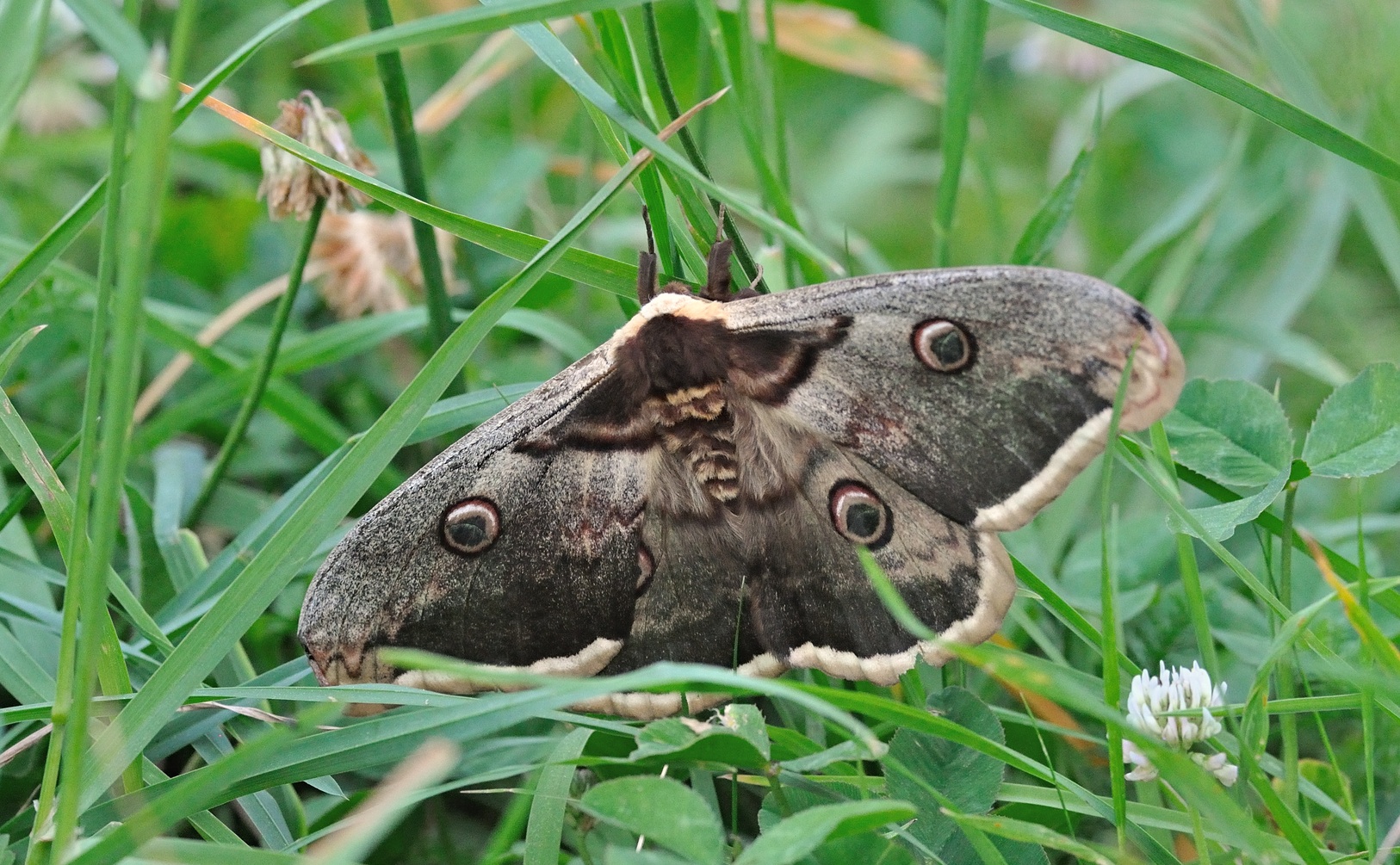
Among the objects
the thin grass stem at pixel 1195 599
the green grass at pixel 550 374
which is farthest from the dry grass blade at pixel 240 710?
the thin grass stem at pixel 1195 599

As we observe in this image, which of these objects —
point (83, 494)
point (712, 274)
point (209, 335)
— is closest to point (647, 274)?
point (712, 274)

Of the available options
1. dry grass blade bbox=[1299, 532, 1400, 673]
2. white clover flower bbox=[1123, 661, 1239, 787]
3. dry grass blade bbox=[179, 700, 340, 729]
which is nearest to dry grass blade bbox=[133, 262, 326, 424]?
dry grass blade bbox=[179, 700, 340, 729]

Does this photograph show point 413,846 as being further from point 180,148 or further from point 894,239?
point 894,239

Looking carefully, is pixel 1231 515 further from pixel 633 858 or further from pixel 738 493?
pixel 633 858

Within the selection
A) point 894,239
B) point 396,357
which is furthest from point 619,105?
point 894,239

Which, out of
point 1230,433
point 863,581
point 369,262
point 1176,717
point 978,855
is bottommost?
point 978,855

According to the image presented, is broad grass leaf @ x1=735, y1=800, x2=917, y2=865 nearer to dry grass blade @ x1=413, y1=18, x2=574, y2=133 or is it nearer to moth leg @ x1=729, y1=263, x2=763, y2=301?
moth leg @ x1=729, y1=263, x2=763, y2=301

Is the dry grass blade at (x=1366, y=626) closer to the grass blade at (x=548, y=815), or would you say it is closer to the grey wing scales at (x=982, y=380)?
the grey wing scales at (x=982, y=380)
